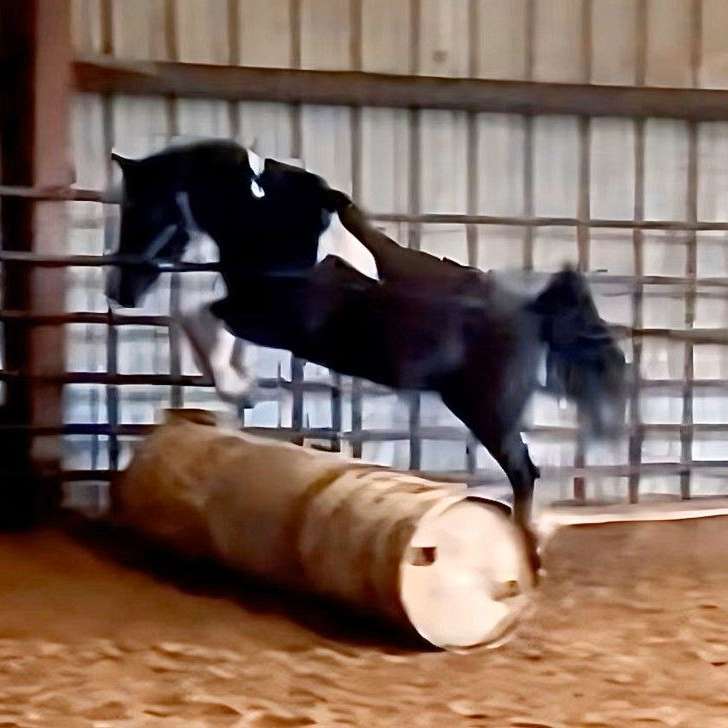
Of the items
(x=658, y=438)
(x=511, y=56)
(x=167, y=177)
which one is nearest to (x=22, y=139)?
(x=167, y=177)

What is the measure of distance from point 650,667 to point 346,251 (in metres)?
0.77

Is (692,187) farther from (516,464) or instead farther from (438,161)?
(516,464)

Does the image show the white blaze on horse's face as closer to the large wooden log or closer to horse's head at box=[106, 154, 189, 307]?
horse's head at box=[106, 154, 189, 307]

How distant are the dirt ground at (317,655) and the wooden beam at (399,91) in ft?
3.14

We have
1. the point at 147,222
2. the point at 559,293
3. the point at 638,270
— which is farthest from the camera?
the point at 638,270

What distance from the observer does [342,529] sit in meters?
1.26

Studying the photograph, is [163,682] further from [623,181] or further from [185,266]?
[623,181]

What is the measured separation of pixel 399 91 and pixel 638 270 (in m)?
0.60

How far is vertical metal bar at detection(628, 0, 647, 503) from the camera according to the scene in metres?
1.84

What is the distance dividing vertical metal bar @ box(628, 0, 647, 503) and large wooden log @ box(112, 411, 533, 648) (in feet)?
2.04

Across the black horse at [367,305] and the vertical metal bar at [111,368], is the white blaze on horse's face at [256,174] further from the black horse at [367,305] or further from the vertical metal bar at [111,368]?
the vertical metal bar at [111,368]

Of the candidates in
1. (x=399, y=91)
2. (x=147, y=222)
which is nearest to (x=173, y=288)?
(x=147, y=222)

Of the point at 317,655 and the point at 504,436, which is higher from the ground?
the point at 504,436

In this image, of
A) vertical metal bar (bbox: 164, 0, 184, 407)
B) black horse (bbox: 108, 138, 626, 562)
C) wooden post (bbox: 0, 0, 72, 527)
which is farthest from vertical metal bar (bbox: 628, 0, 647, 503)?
wooden post (bbox: 0, 0, 72, 527)
